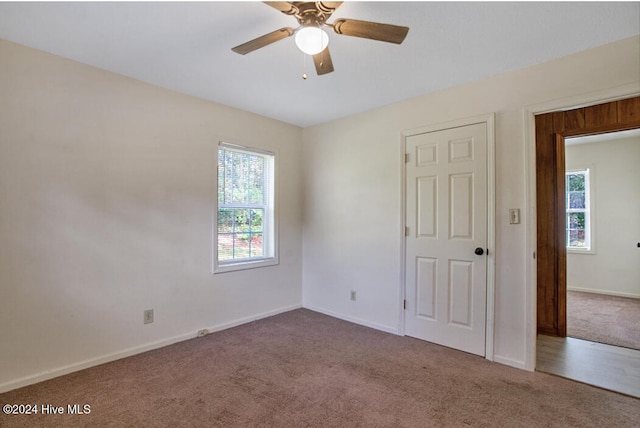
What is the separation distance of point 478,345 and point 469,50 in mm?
2407

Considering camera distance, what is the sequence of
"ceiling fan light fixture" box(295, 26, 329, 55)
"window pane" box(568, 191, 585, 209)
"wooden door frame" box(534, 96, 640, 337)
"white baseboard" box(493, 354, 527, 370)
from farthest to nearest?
"window pane" box(568, 191, 585, 209) → "wooden door frame" box(534, 96, 640, 337) → "white baseboard" box(493, 354, 527, 370) → "ceiling fan light fixture" box(295, 26, 329, 55)

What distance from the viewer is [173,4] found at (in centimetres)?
180

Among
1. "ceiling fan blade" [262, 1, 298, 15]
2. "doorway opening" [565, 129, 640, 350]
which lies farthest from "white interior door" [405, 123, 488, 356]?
"doorway opening" [565, 129, 640, 350]

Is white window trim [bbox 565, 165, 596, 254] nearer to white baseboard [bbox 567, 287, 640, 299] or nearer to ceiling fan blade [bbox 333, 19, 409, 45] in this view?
white baseboard [bbox 567, 287, 640, 299]

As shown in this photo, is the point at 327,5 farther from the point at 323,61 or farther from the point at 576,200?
the point at 576,200

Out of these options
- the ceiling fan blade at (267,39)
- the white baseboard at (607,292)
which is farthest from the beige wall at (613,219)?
the ceiling fan blade at (267,39)

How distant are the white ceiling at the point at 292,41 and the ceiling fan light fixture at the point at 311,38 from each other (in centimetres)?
33

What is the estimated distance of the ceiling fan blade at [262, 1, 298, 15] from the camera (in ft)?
5.03

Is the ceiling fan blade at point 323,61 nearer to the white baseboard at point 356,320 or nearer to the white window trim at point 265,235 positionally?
the white window trim at point 265,235

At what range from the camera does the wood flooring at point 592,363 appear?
91.1 inches

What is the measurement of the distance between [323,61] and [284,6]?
1.27 ft

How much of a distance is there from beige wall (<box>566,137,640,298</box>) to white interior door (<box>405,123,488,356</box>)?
3.92 metres

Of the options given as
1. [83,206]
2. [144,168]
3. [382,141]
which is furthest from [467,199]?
[83,206]

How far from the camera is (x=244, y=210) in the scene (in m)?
3.75
